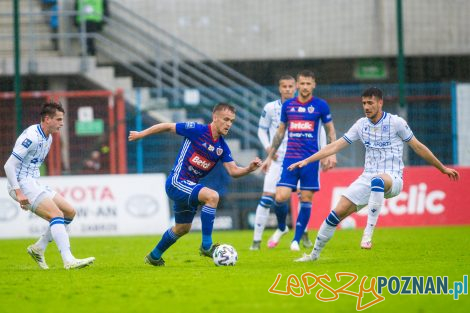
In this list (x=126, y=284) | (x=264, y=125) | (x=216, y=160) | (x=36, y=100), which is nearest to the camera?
(x=126, y=284)

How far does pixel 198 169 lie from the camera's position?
11508mm

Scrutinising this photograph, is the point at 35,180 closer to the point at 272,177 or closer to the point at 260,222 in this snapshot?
the point at 260,222

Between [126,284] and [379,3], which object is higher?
[379,3]

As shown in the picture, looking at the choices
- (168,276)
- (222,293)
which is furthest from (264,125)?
(222,293)

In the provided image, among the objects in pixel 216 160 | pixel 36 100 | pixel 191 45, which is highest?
pixel 191 45

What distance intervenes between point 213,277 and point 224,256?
3.92 feet

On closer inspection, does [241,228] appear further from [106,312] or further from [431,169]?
[106,312]

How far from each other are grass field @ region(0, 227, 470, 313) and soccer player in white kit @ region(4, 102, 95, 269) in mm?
447

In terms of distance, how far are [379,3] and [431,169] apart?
875 cm

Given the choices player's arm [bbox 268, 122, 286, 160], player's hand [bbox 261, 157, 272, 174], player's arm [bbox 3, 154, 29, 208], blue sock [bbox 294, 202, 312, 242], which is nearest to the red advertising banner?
player's hand [bbox 261, 157, 272, 174]

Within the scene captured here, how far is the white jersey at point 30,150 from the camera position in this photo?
37.8ft

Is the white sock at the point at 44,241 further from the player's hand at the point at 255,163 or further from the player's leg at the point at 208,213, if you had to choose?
the player's hand at the point at 255,163

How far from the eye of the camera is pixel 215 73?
87.2 ft

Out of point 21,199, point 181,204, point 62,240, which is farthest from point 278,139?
point 21,199
